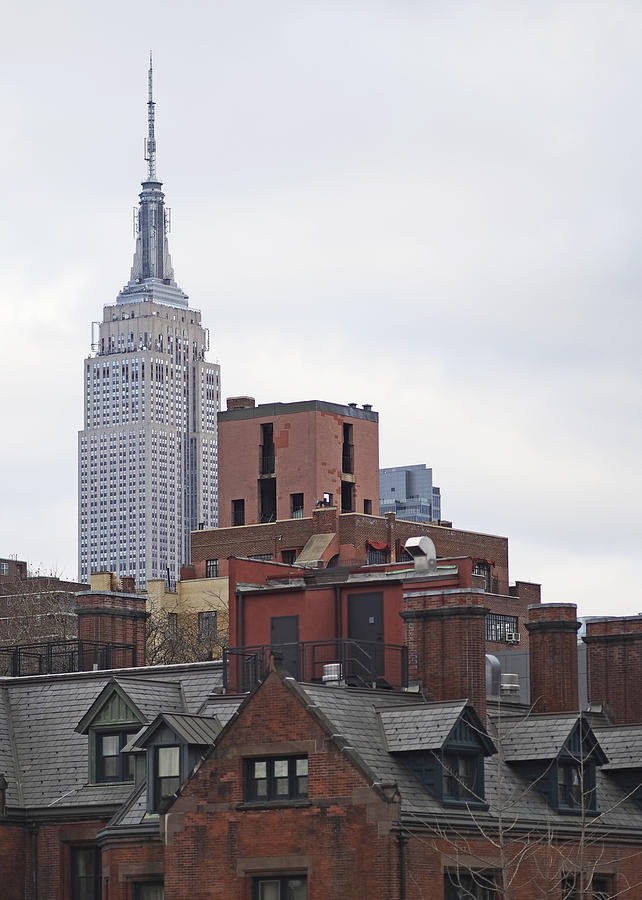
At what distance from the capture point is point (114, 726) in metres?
57.9

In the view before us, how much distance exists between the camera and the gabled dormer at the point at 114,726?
57.6m

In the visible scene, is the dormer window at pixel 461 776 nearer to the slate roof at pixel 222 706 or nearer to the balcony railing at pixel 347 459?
the slate roof at pixel 222 706

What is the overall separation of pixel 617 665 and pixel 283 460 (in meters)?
121

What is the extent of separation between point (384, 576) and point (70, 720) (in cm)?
1003

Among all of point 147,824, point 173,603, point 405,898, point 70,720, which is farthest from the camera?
point 173,603

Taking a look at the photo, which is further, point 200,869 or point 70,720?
point 70,720

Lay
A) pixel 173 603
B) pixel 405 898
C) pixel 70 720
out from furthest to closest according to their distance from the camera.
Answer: pixel 173 603
pixel 70 720
pixel 405 898

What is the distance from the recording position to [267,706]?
5181 cm

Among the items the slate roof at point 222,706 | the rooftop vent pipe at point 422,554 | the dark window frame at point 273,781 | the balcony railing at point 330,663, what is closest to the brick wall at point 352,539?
the rooftop vent pipe at point 422,554

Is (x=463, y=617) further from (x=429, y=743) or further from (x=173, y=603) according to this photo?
(x=173, y=603)

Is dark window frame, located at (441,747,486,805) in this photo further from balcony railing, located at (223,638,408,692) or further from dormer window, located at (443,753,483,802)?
balcony railing, located at (223,638,408,692)

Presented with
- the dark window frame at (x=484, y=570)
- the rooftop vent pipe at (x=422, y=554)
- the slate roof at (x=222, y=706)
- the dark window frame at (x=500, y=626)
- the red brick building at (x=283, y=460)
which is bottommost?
the slate roof at (x=222, y=706)

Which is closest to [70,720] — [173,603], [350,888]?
[350,888]

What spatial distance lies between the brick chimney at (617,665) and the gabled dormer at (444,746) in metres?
9.80
